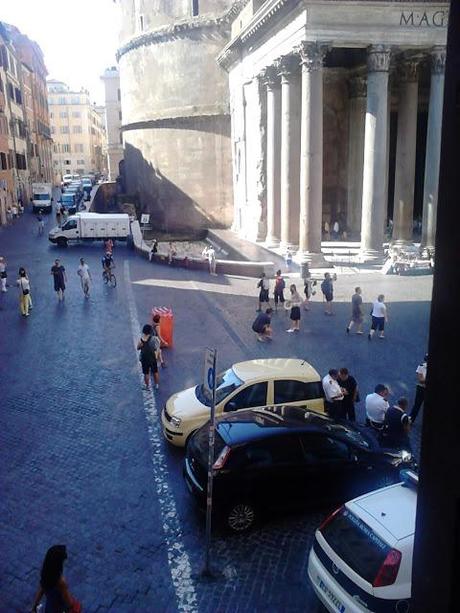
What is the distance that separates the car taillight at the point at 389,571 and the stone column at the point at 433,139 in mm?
20062

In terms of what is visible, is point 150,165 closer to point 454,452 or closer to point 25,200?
point 25,200

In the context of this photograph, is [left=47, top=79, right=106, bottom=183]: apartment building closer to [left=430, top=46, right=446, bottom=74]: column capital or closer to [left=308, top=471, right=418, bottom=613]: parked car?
[left=430, top=46, right=446, bottom=74]: column capital

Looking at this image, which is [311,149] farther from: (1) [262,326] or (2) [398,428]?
(2) [398,428]

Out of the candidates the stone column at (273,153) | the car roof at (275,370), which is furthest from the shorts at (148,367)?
the stone column at (273,153)

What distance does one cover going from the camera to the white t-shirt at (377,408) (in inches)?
382

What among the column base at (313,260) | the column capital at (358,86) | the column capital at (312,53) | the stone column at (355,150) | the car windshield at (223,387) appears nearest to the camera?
the car windshield at (223,387)

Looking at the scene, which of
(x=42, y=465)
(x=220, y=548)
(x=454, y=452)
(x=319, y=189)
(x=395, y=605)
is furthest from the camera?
(x=319, y=189)

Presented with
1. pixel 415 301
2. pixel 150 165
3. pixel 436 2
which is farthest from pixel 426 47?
pixel 150 165

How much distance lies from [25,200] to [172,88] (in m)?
22.0

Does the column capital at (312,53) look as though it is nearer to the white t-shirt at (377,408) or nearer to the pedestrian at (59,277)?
the pedestrian at (59,277)

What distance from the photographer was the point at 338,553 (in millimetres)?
6062

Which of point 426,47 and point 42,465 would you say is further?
point 426,47

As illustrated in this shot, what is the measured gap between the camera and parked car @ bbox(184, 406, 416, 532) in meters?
7.73

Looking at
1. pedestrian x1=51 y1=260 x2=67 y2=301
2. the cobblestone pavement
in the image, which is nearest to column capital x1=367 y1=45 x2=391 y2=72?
the cobblestone pavement
